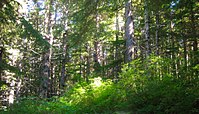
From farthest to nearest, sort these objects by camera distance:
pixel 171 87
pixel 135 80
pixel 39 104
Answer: pixel 39 104 → pixel 135 80 → pixel 171 87

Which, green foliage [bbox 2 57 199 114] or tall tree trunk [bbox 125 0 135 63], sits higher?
tall tree trunk [bbox 125 0 135 63]

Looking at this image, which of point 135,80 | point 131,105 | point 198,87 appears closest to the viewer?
point 198,87

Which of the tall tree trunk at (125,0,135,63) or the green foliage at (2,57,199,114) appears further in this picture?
the tall tree trunk at (125,0,135,63)

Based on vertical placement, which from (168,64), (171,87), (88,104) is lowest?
(88,104)

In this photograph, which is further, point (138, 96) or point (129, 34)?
point (129, 34)

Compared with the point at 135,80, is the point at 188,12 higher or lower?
higher

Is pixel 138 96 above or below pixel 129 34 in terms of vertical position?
below

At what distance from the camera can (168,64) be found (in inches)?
372

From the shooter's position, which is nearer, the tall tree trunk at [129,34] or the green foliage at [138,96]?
the green foliage at [138,96]

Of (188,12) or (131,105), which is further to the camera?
(188,12)

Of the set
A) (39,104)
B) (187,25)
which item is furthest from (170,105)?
(187,25)

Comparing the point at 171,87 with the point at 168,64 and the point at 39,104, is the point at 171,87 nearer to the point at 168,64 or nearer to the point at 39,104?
the point at 168,64

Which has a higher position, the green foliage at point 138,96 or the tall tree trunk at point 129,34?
the tall tree trunk at point 129,34

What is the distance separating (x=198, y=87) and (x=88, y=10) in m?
6.56
